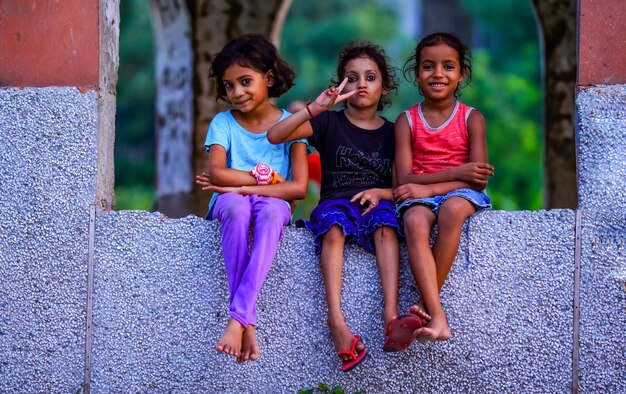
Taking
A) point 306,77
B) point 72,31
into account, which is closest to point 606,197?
point 72,31

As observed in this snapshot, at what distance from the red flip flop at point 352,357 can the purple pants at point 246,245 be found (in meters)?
0.40

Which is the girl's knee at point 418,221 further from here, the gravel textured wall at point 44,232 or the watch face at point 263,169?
the gravel textured wall at point 44,232

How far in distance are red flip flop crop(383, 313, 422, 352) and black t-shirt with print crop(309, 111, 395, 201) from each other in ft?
2.56

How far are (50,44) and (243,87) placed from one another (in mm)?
886

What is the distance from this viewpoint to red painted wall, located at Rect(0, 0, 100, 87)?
4.89 metres

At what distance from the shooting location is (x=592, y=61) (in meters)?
4.66

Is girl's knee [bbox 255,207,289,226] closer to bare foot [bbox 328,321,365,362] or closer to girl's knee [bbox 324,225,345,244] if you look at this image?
girl's knee [bbox 324,225,345,244]

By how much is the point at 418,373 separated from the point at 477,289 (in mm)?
439

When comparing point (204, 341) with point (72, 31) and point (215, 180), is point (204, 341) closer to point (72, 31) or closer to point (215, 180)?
point (215, 180)

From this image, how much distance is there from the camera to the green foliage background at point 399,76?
18.0m

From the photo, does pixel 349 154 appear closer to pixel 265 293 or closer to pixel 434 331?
pixel 265 293

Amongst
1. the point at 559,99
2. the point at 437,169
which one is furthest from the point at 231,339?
the point at 559,99

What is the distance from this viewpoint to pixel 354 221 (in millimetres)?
4664

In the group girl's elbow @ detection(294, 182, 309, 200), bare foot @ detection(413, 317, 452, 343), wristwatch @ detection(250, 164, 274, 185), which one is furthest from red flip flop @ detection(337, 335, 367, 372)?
wristwatch @ detection(250, 164, 274, 185)
